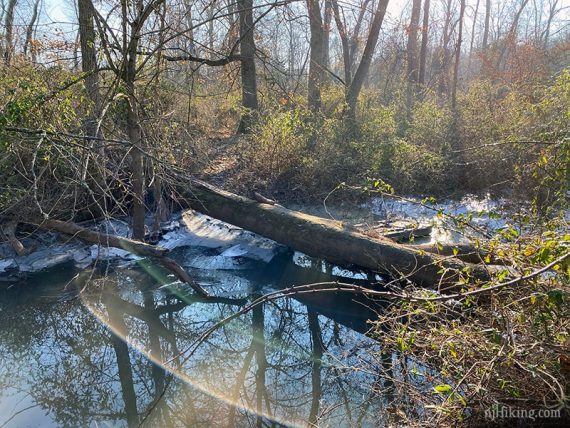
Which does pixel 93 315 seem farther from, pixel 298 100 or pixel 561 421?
pixel 298 100

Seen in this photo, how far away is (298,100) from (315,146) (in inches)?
75.9

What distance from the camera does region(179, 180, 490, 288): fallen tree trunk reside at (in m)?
5.10

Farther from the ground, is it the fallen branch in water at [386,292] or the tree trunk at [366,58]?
the tree trunk at [366,58]

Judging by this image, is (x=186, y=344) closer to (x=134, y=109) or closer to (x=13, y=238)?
(x=134, y=109)

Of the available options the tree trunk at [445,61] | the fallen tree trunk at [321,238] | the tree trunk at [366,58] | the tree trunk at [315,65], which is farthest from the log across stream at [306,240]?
the tree trunk at [445,61]

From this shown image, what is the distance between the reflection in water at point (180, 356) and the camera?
3820 millimetres

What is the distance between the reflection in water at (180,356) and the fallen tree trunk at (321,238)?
59 cm

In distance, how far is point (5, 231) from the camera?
6.94m

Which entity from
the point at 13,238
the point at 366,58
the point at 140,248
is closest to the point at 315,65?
the point at 366,58

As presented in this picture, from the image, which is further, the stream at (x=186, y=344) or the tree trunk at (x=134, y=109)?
the tree trunk at (x=134, y=109)

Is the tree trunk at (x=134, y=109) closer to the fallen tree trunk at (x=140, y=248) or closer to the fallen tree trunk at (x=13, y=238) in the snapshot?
the fallen tree trunk at (x=140, y=248)

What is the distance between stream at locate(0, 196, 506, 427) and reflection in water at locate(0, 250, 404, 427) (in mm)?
14

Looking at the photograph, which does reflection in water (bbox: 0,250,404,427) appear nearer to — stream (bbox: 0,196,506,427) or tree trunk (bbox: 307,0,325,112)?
stream (bbox: 0,196,506,427)

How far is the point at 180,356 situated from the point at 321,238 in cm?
230
